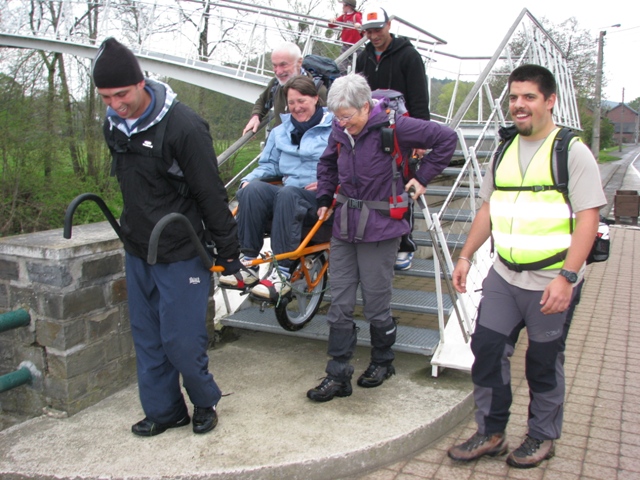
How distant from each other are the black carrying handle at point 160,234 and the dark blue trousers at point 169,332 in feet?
0.25

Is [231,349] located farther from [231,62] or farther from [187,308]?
[231,62]

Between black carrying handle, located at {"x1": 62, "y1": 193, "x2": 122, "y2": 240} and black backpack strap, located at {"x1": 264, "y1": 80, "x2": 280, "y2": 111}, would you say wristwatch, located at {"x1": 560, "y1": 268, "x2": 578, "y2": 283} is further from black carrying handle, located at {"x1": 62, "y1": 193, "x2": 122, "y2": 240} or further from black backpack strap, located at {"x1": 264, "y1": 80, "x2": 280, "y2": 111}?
black backpack strap, located at {"x1": 264, "y1": 80, "x2": 280, "y2": 111}

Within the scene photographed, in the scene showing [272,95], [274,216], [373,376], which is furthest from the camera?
[272,95]

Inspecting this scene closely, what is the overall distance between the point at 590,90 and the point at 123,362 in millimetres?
35082

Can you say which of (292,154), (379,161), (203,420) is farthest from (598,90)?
(203,420)

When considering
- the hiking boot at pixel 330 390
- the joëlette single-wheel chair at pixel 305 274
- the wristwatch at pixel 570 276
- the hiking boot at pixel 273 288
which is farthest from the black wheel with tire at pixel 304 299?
the wristwatch at pixel 570 276

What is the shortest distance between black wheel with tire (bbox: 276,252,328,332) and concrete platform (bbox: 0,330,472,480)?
1.23ft

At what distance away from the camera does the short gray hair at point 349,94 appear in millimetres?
3293

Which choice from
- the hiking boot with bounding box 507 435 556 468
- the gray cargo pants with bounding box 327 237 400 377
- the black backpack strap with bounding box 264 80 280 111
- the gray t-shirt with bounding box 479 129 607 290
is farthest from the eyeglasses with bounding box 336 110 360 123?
the hiking boot with bounding box 507 435 556 468

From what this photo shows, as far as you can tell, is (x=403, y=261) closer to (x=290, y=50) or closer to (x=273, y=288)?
(x=273, y=288)

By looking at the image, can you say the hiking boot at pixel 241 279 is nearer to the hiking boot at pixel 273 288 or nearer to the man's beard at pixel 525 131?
the hiking boot at pixel 273 288

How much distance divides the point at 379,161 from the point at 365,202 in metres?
0.24

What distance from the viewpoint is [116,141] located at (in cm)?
288

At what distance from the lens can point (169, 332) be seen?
116 inches
